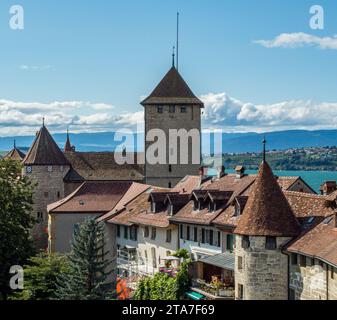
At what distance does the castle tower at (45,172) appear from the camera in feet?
257

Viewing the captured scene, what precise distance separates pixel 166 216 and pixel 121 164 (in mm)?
33228

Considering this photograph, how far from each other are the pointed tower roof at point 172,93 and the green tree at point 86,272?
3636cm

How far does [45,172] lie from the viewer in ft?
258

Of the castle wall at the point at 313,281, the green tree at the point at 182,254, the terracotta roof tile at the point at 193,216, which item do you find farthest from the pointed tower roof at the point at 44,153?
the castle wall at the point at 313,281

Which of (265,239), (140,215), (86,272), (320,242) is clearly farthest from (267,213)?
(140,215)

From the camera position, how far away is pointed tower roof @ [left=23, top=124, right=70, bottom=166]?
78.4 metres

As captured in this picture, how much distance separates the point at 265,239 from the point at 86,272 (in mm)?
12672

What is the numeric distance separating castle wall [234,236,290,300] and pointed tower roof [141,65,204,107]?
157ft

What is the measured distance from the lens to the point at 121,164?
8112cm

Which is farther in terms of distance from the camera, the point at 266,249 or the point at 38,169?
the point at 38,169

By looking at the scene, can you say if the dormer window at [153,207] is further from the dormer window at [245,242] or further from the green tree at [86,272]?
the dormer window at [245,242]

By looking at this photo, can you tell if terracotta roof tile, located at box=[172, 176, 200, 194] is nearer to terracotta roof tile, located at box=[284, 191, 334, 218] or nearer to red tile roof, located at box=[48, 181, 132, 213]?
red tile roof, located at box=[48, 181, 132, 213]
